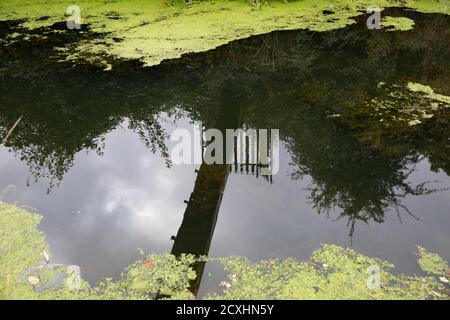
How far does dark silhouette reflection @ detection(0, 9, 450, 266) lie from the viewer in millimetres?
2379

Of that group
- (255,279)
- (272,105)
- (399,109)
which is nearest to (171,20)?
(272,105)

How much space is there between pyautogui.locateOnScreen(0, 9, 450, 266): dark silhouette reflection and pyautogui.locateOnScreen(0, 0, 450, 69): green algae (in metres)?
0.21

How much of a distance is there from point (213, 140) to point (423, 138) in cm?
142

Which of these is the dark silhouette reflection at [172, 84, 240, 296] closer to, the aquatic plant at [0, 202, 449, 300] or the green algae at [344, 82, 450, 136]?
the aquatic plant at [0, 202, 449, 300]

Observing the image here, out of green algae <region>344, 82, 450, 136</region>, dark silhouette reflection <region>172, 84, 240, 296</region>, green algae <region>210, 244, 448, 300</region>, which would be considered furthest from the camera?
green algae <region>344, 82, 450, 136</region>

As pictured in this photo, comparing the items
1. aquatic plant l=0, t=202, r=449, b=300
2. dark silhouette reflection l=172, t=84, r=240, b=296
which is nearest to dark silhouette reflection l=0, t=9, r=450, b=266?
dark silhouette reflection l=172, t=84, r=240, b=296

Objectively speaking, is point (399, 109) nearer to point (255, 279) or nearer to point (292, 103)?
point (292, 103)

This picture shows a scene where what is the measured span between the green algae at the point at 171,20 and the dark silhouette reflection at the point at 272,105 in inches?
8.2

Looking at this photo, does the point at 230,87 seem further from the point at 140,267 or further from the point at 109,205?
the point at 140,267

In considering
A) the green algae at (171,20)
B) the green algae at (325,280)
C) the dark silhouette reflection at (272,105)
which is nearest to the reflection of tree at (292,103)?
the dark silhouette reflection at (272,105)
